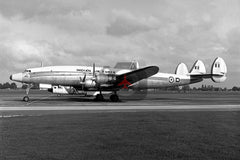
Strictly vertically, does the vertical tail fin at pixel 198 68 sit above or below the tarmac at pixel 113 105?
above

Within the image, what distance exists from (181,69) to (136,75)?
10.1 meters

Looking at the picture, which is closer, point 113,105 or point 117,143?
point 117,143

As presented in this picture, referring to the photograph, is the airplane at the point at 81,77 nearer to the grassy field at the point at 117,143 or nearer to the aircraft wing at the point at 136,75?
the aircraft wing at the point at 136,75

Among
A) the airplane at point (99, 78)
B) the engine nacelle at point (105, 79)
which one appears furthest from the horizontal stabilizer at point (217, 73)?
the engine nacelle at point (105, 79)

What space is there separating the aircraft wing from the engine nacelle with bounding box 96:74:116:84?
0.61 m

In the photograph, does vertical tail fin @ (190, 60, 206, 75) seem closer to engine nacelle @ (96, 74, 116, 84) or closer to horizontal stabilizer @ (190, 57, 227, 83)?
horizontal stabilizer @ (190, 57, 227, 83)

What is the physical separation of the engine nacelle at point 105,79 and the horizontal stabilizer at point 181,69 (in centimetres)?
1198

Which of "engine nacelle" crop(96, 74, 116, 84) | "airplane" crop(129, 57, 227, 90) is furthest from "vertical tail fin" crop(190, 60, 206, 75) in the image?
"engine nacelle" crop(96, 74, 116, 84)

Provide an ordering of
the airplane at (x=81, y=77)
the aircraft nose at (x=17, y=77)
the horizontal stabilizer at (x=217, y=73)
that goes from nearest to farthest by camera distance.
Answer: the aircraft nose at (x=17, y=77) → the airplane at (x=81, y=77) → the horizontal stabilizer at (x=217, y=73)

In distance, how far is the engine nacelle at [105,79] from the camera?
931 inches

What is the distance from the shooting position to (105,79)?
23922 mm

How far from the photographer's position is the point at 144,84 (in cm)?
2819

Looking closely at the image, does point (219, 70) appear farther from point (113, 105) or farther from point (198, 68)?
point (113, 105)

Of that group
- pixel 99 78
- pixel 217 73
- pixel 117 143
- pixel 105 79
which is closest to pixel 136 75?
pixel 105 79
